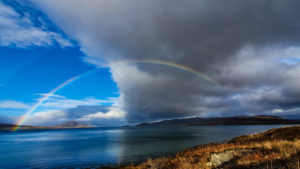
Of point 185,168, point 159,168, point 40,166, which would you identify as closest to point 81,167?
point 40,166

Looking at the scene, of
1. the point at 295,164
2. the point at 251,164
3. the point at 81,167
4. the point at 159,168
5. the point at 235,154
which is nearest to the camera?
the point at 295,164

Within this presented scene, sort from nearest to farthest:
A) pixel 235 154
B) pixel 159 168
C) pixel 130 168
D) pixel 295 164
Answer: pixel 295 164, pixel 235 154, pixel 159 168, pixel 130 168

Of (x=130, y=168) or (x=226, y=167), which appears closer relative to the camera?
(x=226, y=167)

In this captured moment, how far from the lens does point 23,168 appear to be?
2752 cm

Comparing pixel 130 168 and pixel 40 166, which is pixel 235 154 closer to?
pixel 130 168

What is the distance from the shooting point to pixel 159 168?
1504cm

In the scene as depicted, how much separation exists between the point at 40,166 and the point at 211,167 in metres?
28.9

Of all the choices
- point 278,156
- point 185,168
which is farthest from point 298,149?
point 185,168

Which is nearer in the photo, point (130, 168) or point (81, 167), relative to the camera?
point (130, 168)

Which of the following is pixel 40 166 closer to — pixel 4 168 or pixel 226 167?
pixel 4 168

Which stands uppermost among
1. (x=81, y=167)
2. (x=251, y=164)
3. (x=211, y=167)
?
(x=251, y=164)

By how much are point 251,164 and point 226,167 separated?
55.1 inches

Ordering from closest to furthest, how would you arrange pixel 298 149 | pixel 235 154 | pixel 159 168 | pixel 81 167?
pixel 298 149 → pixel 235 154 → pixel 159 168 → pixel 81 167

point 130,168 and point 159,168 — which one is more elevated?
point 159,168
